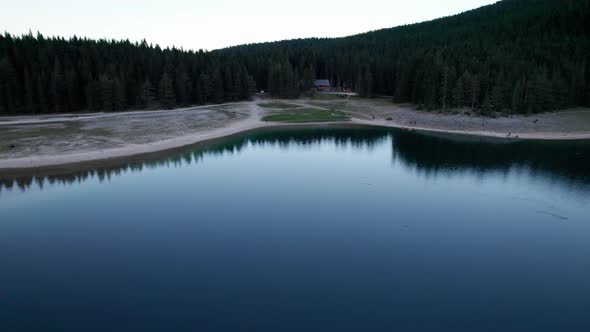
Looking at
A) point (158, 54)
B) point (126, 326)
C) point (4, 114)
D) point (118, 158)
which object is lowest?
point (126, 326)

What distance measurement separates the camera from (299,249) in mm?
26062

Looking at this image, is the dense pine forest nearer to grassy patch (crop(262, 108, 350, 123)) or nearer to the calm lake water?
grassy patch (crop(262, 108, 350, 123))

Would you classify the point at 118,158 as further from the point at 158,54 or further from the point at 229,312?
the point at 158,54

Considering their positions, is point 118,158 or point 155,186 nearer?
point 155,186

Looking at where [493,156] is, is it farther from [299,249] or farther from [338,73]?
[338,73]

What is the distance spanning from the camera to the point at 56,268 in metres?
23.3

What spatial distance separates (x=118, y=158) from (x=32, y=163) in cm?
984

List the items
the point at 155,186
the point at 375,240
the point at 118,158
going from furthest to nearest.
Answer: the point at 118,158 < the point at 155,186 < the point at 375,240

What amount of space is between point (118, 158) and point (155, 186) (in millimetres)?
14045

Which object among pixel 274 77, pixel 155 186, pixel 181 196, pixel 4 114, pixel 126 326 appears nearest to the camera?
pixel 126 326

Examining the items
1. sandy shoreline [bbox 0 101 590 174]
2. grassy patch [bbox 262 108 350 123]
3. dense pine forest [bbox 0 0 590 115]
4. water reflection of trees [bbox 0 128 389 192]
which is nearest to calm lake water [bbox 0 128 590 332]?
water reflection of trees [bbox 0 128 389 192]

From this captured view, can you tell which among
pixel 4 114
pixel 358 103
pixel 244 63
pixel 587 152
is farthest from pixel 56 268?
pixel 244 63

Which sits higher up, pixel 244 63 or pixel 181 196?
pixel 244 63

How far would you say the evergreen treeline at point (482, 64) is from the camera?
81.8m
